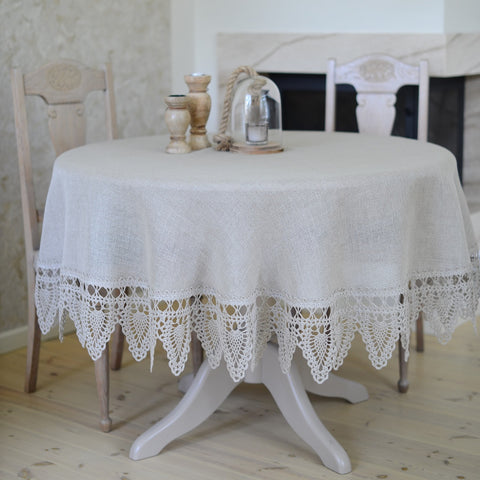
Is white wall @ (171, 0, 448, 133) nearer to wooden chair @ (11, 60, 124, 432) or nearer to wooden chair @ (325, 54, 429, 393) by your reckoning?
wooden chair @ (325, 54, 429, 393)

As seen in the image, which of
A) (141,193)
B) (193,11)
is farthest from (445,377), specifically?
(193,11)

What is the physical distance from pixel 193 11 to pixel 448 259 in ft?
7.11

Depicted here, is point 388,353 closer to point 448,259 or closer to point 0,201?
point 448,259

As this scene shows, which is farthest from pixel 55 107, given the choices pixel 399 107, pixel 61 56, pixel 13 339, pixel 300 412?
pixel 399 107

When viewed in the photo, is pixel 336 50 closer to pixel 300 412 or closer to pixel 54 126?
pixel 54 126

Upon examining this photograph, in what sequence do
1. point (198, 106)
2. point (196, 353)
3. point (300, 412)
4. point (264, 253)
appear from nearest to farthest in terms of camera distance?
point (264, 253)
point (300, 412)
point (198, 106)
point (196, 353)

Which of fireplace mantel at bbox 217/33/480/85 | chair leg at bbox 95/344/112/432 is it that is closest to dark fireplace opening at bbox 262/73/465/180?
fireplace mantel at bbox 217/33/480/85

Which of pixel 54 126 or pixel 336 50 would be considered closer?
pixel 54 126

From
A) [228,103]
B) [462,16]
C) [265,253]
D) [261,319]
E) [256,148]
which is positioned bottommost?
[261,319]

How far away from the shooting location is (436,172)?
1.73 m

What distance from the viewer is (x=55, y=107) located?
2.39m

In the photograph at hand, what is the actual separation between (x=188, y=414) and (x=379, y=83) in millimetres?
1393

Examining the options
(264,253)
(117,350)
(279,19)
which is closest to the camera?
(264,253)

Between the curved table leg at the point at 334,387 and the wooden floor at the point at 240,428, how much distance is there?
0.10 ft
